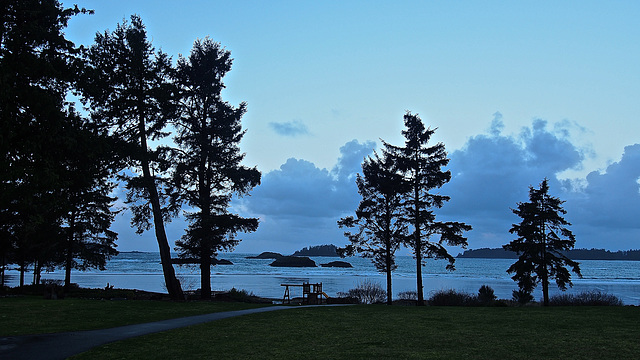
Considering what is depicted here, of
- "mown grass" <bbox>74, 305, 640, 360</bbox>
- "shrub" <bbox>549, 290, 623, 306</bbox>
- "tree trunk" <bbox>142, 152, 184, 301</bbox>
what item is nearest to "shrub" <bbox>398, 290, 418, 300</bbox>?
"shrub" <bbox>549, 290, 623, 306</bbox>

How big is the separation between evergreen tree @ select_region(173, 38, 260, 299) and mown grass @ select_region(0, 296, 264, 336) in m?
5.90

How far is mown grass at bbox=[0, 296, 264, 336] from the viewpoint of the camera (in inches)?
629

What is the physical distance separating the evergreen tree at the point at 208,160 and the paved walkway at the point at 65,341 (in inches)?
523

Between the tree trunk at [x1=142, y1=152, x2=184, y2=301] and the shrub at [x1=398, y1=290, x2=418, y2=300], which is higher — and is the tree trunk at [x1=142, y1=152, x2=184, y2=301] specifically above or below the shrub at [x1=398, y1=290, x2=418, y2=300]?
above

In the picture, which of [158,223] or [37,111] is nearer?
[37,111]

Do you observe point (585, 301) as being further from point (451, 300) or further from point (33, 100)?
point (33, 100)

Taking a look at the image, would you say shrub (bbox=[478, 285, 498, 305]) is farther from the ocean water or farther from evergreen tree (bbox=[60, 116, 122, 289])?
evergreen tree (bbox=[60, 116, 122, 289])

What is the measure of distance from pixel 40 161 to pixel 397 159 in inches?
914

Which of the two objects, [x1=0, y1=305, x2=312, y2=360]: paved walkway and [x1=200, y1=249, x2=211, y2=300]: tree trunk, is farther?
[x1=200, y1=249, x2=211, y2=300]: tree trunk

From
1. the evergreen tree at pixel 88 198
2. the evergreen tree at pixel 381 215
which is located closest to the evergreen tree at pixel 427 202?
the evergreen tree at pixel 381 215

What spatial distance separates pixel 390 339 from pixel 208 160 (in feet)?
66.3

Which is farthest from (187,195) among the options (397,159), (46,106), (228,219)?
(397,159)

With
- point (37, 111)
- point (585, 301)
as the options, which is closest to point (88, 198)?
point (37, 111)

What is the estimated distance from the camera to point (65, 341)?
13.1 metres
